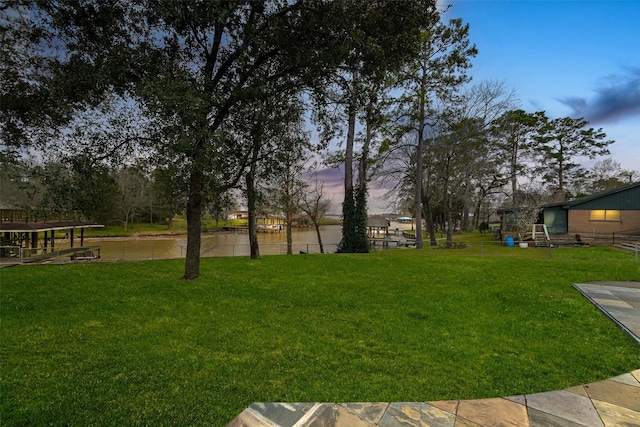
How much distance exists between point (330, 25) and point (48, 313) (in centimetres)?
667

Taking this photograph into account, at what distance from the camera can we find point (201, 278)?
7727mm

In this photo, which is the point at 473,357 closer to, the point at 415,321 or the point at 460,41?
the point at 415,321

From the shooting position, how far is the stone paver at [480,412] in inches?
88.0

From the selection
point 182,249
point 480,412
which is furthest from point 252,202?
point 182,249

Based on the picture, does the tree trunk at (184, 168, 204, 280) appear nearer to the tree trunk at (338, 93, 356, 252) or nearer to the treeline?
the treeline

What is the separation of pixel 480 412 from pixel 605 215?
27.2 meters

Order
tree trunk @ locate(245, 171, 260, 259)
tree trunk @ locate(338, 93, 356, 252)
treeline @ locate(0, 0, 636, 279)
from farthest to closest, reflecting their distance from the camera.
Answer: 1. tree trunk @ locate(338, 93, 356, 252)
2. tree trunk @ locate(245, 171, 260, 259)
3. treeline @ locate(0, 0, 636, 279)

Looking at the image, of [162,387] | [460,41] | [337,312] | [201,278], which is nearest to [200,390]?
[162,387]

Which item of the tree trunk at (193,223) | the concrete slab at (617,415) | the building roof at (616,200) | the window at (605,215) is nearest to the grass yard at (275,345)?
the concrete slab at (617,415)

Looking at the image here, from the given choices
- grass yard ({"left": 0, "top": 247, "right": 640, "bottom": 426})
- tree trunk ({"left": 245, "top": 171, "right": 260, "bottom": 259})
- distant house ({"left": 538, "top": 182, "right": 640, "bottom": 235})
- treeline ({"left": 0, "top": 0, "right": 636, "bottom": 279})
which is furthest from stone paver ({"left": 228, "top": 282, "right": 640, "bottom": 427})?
distant house ({"left": 538, "top": 182, "right": 640, "bottom": 235})

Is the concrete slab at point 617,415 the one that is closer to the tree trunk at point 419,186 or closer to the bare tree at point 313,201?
the tree trunk at point 419,186

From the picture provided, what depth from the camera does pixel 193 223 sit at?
24.7 ft

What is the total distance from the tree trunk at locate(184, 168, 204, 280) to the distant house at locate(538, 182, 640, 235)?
25.5m

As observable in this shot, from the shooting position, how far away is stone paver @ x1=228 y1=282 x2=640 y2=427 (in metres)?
2.24
